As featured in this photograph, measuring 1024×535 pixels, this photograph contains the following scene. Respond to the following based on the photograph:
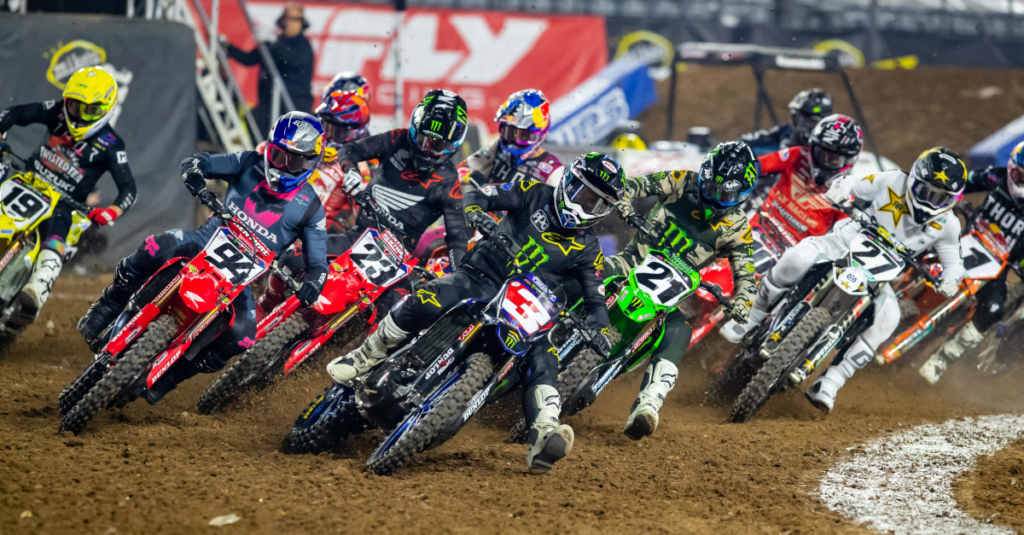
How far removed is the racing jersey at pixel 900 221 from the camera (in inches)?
336

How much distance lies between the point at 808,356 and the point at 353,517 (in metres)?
4.59

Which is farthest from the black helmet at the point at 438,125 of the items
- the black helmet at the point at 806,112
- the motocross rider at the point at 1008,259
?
the motocross rider at the point at 1008,259

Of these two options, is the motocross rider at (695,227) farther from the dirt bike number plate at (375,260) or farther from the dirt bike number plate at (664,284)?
the dirt bike number plate at (375,260)

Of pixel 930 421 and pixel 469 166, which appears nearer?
pixel 930 421

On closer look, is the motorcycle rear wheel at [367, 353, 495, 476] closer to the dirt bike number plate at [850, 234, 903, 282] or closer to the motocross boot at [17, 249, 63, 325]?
the motocross boot at [17, 249, 63, 325]

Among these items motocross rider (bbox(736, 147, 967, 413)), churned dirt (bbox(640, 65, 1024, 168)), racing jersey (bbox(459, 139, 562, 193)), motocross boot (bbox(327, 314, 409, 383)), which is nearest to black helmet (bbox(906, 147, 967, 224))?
motocross rider (bbox(736, 147, 967, 413))

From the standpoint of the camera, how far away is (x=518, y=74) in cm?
1897

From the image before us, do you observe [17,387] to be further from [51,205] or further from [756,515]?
[756,515]

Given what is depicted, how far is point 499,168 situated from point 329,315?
284 centimetres

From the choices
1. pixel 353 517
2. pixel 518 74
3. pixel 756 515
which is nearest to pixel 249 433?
pixel 353 517

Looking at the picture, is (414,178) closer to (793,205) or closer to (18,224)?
(18,224)

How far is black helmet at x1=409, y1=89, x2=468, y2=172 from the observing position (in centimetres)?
741

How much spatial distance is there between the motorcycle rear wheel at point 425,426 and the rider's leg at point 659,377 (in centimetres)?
148

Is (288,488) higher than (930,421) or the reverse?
higher
